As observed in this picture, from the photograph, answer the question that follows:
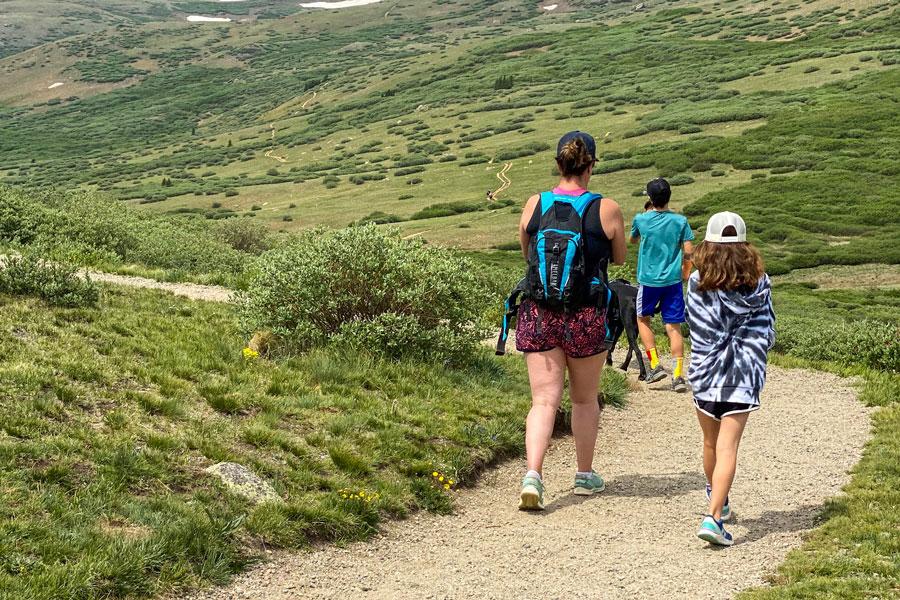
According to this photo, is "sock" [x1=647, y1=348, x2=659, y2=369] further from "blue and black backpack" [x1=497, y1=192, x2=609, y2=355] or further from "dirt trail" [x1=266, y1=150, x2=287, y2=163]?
"dirt trail" [x1=266, y1=150, x2=287, y2=163]

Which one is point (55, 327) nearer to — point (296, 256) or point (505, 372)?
point (296, 256)

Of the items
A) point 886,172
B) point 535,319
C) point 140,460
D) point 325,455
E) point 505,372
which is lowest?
point 886,172

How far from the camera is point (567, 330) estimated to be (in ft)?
23.7

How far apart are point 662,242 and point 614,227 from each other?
4480 millimetres

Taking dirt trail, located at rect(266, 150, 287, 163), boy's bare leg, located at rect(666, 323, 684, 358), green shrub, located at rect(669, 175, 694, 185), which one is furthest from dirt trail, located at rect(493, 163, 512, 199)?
boy's bare leg, located at rect(666, 323, 684, 358)

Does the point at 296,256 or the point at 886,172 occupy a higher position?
the point at 296,256

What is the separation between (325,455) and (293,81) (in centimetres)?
19079

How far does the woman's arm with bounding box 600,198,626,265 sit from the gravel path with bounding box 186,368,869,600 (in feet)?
6.69

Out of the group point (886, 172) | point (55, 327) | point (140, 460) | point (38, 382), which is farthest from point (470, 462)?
point (886, 172)

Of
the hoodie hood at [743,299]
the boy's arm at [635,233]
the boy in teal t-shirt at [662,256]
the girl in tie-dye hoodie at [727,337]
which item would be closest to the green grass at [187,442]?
the boy in teal t-shirt at [662,256]

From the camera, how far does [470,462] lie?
865cm

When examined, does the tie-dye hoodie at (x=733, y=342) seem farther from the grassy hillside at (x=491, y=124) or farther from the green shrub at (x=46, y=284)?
the grassy hillside at (x=491, y=124)

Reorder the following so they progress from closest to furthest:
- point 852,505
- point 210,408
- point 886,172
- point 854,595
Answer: point 854,595 → point 852,505 → point 210,408 → point 886,172

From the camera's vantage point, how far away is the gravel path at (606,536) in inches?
240
